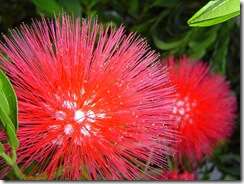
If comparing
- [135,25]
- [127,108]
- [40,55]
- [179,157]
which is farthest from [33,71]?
[135,25]

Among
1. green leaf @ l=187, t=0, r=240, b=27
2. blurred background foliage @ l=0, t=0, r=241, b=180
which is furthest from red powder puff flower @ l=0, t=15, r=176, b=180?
blurred background foliage @ l=0, t=0, r=241, b=180

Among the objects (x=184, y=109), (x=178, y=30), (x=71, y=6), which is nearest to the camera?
(x=184, y=109)

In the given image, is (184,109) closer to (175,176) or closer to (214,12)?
(175,176)

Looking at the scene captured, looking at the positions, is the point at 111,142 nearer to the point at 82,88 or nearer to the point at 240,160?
the point at 82,88

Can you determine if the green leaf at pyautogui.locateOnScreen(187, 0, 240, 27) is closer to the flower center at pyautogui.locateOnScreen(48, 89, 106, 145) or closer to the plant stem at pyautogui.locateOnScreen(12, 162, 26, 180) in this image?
the flower center at pyautogui.locateOnScreen(48, 89, 106, 145)

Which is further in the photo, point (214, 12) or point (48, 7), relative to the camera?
point (48, 7)

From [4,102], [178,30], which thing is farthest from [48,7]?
[4,102]

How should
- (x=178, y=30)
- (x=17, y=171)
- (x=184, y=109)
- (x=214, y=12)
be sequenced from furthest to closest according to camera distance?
(x=178, y=30)
(x=184, y=109)
(x=17, y=171)
(x=214, y=12)

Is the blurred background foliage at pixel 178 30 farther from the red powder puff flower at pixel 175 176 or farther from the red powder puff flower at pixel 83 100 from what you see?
the red powder puff flower at pixel 83 100
